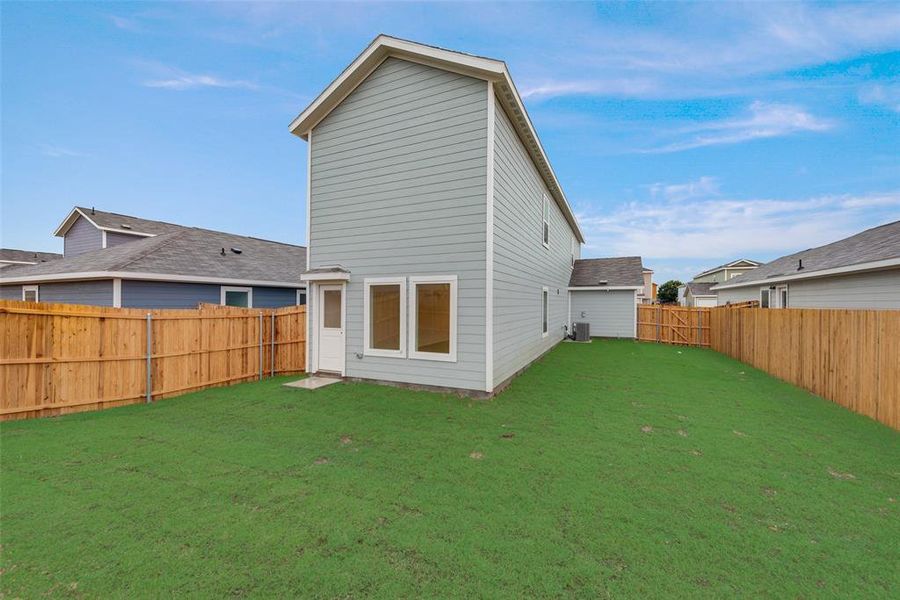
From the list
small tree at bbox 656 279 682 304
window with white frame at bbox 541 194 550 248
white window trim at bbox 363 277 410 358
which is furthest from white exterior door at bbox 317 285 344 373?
small tree at bbox 656 279 682 304

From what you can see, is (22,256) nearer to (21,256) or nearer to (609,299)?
(21,256)

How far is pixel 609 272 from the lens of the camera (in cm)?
1919

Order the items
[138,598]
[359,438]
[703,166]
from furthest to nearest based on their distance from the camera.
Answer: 1. [703,166]
2. [359,438]
3. [138,598]

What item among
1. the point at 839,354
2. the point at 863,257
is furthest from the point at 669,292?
the point at 839,354

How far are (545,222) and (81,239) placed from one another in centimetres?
2208

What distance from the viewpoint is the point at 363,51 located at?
7434 mm

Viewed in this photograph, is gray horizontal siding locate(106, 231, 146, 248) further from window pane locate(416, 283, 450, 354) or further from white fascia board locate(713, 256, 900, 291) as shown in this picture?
white fascia board locate(713, 256, 900, 291)

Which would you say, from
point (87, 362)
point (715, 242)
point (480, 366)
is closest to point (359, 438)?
point (480, 366)

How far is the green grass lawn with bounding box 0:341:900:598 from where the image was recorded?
2.33 m

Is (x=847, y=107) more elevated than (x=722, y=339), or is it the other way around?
(x=847, y=107)

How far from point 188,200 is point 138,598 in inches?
885

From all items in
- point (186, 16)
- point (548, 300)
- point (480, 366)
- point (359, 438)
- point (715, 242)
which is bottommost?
point (359, 438)

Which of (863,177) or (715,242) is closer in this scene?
(863,177)

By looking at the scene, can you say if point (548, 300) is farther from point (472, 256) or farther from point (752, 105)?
point (752, 105)
